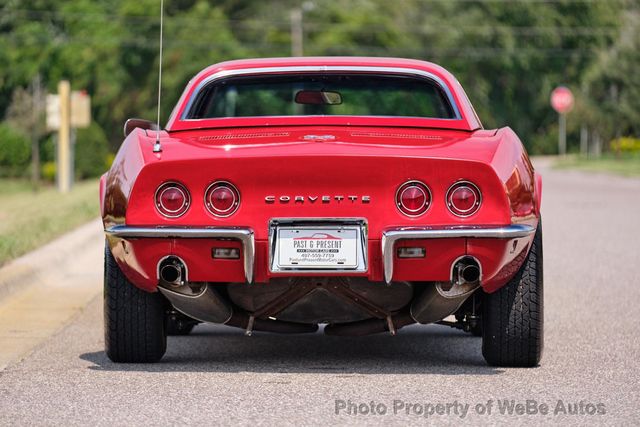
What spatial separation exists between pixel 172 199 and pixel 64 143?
26.3 meters

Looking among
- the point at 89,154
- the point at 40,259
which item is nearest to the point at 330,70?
the point at 40,259

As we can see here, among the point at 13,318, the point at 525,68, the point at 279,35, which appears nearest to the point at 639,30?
the point at 525,68

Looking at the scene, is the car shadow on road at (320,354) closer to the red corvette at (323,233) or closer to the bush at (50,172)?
the red corvette at (323,233)

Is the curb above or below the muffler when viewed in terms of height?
below

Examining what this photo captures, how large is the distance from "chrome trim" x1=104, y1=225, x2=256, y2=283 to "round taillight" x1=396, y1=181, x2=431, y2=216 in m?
0.65

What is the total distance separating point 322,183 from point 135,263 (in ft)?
2.96

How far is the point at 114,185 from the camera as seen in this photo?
6473mm

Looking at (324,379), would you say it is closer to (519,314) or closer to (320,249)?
(320,249)

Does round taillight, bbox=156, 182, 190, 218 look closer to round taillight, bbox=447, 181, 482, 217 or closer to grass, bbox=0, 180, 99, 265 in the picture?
round taillight, bbox=447, 181, 482, 217

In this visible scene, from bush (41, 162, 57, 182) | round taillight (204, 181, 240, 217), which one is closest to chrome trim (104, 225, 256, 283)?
round taillight (204, 181, 240, 217)

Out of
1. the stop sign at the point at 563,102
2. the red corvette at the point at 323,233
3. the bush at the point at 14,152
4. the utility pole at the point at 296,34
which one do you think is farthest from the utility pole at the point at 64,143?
the utility pole at the point at 296,34

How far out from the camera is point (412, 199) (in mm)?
6184

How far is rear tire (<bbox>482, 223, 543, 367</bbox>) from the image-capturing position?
658 centimetres

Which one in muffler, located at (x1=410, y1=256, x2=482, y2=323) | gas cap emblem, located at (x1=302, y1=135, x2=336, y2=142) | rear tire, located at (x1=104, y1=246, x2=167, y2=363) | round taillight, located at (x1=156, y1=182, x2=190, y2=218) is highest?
gas cap emblem, located at (x1=302, y1=135, x2=336, y2=142)
